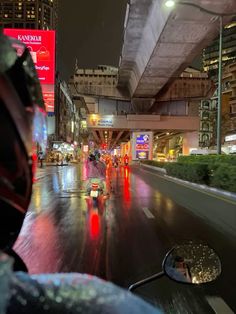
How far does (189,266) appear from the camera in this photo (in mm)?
2727

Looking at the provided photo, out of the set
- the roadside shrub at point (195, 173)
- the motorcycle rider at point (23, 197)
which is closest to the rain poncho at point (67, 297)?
the motorcycle rider at point (23, 197)

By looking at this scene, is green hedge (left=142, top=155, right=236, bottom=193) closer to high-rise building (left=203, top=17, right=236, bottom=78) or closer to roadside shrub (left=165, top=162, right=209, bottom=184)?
roadside shrub (left=165, top=162, right=209, bottom=184)

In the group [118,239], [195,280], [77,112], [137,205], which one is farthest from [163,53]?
[77,112]

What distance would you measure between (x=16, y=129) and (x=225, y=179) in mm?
13346

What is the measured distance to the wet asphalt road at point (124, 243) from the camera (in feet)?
19.5

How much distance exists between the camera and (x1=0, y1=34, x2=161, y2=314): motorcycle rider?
1384 millimetres

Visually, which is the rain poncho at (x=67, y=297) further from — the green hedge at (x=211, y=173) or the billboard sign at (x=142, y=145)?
the billboard sign at (x=142, y=145)

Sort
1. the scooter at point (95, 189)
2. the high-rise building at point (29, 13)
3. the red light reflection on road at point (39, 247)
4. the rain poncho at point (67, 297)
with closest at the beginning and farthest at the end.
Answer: the rain poncho at point (67, 297)
the red light reflection on road at point (39, 247)
the scooter at point (95, 189)
the high-rise building at point (29, 13)

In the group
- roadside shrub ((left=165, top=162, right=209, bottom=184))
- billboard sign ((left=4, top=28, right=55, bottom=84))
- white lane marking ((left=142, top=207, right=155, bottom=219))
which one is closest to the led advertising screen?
billboard sign ((left=4, top=28, right=55, bottom=84))

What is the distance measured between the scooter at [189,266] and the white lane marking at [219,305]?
2477 millimetres

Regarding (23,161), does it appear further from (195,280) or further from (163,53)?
(163,53)

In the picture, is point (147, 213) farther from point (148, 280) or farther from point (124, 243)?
point (148, 280)

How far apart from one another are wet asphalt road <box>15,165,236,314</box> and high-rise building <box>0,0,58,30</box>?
396 feet

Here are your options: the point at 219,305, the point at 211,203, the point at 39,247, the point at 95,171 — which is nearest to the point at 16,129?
the point at 219,305
